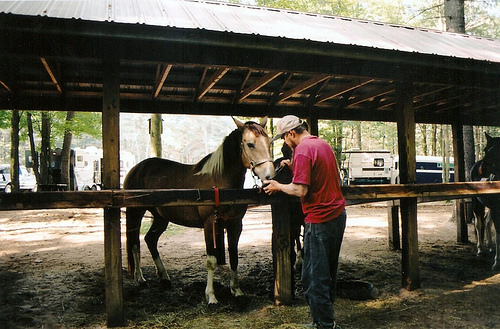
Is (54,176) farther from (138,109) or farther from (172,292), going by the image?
(172,292)

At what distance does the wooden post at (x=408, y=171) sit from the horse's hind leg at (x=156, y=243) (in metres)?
3.81

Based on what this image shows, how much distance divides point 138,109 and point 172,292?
3.52 meters

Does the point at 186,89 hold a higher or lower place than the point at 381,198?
higher

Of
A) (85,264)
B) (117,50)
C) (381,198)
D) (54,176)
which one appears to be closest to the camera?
(117,50)

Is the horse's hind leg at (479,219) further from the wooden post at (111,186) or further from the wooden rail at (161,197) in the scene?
the wooden post at (111,186)

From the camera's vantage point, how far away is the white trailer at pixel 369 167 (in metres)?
25.7

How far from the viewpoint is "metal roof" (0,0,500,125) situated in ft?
12.4

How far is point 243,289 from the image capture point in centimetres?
569

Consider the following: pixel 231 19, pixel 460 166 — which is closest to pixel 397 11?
pixel 460 166

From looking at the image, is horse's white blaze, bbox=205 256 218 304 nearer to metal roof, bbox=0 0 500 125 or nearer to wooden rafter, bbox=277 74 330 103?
metal roof, bbox=0 0 500 125

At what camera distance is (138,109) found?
7016 millimetres

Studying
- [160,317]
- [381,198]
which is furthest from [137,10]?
[381,198]

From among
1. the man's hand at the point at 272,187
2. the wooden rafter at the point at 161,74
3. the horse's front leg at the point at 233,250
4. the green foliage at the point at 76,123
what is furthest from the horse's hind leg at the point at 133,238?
the green foliage at the point at 76,123

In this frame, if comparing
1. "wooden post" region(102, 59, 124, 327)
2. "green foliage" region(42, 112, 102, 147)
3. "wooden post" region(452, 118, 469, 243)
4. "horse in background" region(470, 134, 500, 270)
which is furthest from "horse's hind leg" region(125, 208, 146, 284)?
"green foliage" region(42, 112, 102, 147)
